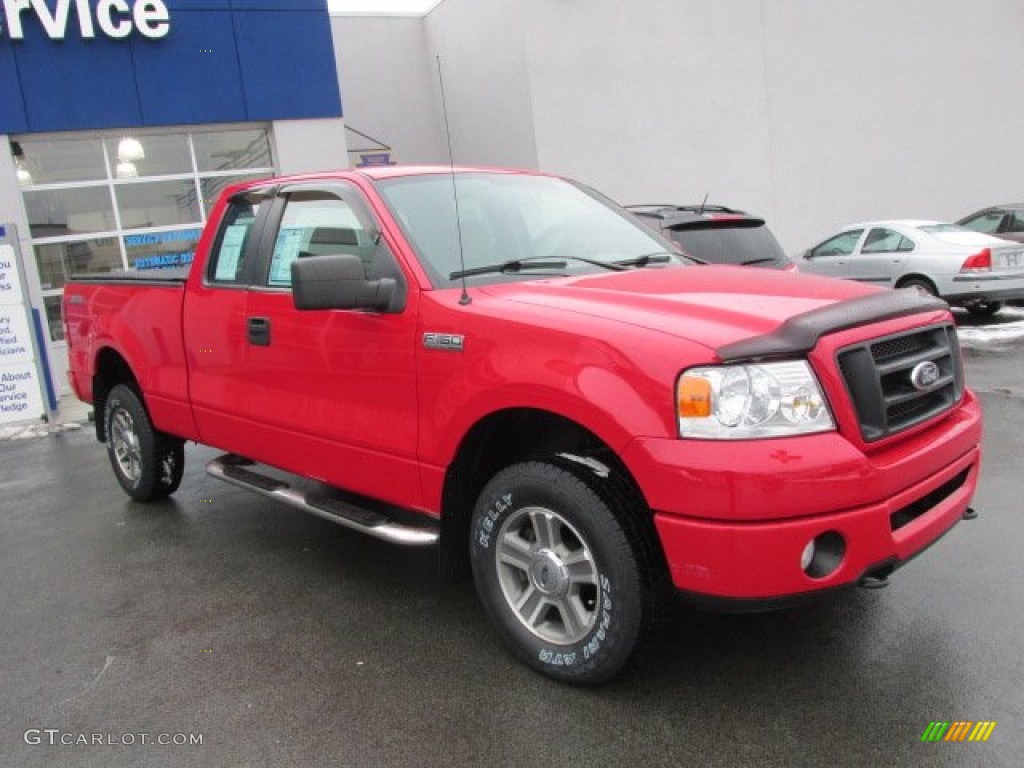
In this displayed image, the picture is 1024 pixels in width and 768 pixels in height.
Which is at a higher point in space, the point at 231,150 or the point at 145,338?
the point at 231,150

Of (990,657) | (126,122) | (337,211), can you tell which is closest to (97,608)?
(337,211)

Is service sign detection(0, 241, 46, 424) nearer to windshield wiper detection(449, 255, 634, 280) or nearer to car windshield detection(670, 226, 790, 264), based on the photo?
car windshield detection(670, 226, 790, 264)

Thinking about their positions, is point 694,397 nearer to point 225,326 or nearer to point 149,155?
point 225,326

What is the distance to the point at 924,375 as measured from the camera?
2951 millimetres

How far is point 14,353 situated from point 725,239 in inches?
292

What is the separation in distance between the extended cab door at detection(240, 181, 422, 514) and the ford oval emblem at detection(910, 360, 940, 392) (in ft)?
5.97

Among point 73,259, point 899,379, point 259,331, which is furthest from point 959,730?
point 73,259

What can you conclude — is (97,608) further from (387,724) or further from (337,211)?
(337,211)

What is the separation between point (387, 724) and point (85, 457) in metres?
5.78

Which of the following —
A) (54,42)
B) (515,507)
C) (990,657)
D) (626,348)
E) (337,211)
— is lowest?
(990,657)

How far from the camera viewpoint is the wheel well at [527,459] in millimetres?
2855

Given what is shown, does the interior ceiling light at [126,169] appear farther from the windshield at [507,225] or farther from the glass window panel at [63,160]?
the windshield at [507,225]

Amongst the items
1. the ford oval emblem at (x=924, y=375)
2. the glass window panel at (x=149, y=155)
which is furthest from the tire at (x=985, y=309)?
the glass window panel at (x=149, y=155)

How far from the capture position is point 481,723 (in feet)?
9.53
